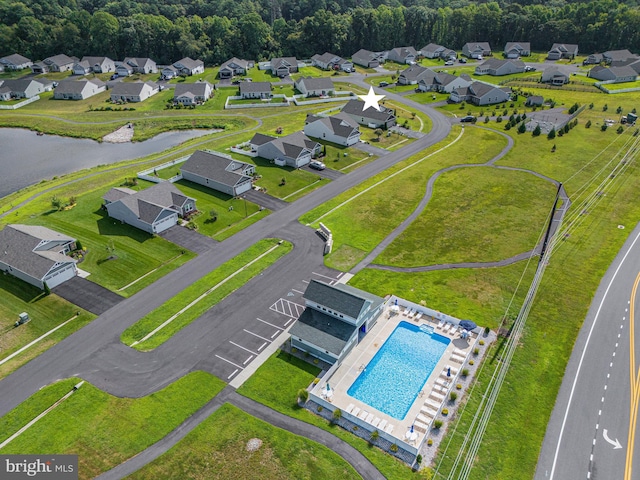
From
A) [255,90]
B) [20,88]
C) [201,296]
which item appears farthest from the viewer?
[20,88]

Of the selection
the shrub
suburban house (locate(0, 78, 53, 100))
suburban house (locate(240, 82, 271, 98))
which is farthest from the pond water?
the shrub

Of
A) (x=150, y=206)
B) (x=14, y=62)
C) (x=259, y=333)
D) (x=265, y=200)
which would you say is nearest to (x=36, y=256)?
(x=150, y=206)

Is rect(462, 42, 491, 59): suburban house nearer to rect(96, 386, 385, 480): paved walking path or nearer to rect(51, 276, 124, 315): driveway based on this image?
rect(51, 276, 124, 315): driveway

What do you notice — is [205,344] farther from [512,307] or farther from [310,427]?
[512,307]

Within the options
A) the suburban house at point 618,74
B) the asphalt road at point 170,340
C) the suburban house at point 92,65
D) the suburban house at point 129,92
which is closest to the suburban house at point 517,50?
the suburban house at point 618,74

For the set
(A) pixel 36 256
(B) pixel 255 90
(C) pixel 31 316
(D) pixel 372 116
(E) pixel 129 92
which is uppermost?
(D) pixel 372 116

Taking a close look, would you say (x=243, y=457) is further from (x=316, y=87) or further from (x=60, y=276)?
(x=316, y=87)
